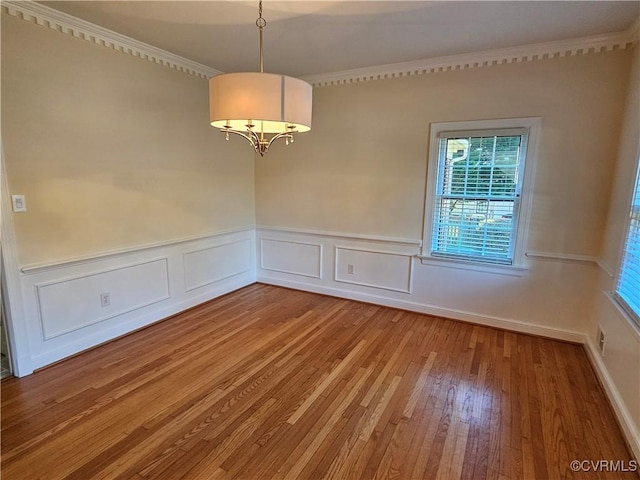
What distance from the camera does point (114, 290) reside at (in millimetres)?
2955

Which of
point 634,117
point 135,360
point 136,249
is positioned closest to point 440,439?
point 135,360

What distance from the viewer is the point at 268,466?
1698 mm

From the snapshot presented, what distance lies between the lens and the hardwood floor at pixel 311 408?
5.62 ft

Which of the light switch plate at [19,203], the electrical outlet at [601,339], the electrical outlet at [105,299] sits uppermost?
the light switch plate at [19,203]

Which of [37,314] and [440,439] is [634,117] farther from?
[37,314]

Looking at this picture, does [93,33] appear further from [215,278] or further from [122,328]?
[215,278]

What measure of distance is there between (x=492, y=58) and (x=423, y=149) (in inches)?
36.7

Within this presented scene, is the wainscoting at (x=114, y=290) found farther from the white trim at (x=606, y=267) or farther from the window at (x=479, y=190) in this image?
the white trim at (x=606, y=267)

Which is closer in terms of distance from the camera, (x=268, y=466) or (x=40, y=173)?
(x=268, y=466)

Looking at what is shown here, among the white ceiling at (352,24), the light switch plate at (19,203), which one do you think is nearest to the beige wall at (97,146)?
the light switch plate at (19,203)

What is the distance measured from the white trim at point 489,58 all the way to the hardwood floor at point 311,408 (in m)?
2.46

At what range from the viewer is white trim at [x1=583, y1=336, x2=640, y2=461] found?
1784 mm

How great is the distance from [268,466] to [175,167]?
2746 mm

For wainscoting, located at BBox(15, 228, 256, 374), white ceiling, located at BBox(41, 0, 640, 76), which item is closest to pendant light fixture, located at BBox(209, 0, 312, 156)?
white ceiling, located at BBox(41, 0, 640, 76)
